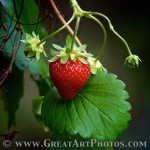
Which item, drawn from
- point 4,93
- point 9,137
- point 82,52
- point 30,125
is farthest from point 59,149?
point 30,125

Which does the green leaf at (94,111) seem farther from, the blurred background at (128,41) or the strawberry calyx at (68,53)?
the blurred background at (128,41)

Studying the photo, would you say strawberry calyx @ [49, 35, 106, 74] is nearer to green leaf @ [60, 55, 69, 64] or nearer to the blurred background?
green leaf @ [60, 55, 69, 64]

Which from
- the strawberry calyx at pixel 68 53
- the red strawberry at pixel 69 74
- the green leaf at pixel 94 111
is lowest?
the green leaf at pixel 94 111

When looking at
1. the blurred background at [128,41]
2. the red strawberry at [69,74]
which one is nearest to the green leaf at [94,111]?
the red strawberry at [69,74]

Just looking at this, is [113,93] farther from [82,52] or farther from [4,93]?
[4,93]

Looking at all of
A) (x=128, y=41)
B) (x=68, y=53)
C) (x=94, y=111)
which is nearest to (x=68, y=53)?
(x=68, y=53)

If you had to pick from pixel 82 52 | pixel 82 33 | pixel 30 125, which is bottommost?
pixel 30 125
